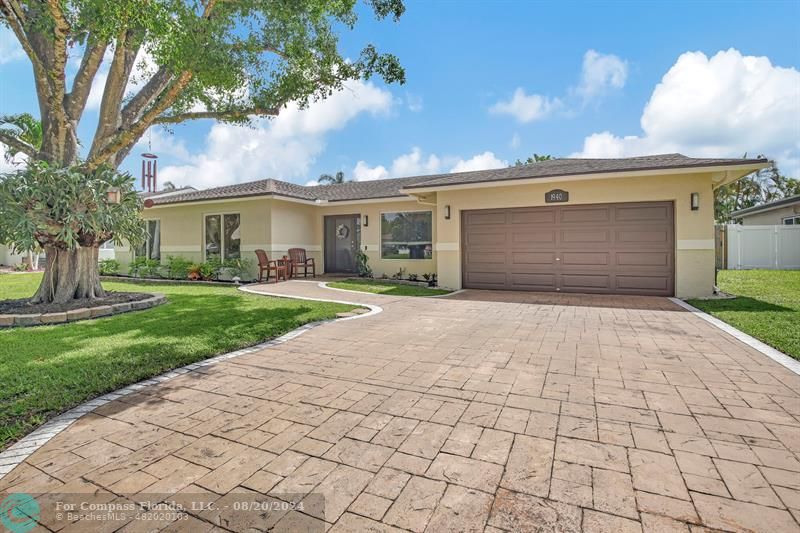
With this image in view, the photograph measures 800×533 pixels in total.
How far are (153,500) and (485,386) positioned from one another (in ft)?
8.27

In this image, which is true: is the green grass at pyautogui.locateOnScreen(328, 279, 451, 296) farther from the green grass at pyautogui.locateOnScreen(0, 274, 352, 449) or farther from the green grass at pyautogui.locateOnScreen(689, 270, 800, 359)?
the green grass at pyautogui.locateOnScreen(689, 270, 800, 359)

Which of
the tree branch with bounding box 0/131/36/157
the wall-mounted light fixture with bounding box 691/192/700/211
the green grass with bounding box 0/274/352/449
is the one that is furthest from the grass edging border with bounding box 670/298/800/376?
the tree branch with bounding box 0/131/36/157

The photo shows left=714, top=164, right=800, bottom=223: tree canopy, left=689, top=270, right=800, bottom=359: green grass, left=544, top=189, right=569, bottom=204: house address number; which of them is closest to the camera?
left=689, top=270, right=800, bottom=359: green grass

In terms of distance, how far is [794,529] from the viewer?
1.73 m

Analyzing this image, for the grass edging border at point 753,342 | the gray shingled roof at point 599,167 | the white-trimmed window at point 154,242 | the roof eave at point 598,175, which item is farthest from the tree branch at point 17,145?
the grass edging border at point 753,342

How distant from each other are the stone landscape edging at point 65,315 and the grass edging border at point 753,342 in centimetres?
974

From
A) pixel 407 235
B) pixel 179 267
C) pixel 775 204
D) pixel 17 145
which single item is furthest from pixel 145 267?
pixel 775 204

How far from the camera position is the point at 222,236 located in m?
14.2

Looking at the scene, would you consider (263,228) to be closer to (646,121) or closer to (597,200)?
(597,200)

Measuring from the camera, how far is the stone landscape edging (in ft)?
21.0

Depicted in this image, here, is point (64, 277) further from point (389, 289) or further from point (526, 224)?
point (526, 224)

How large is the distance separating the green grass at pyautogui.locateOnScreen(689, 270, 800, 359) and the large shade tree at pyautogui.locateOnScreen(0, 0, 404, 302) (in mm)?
7498

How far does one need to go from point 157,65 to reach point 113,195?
2766 mm

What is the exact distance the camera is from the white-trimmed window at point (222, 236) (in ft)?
45.6
